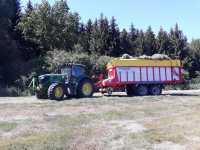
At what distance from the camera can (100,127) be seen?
17156 millimetres

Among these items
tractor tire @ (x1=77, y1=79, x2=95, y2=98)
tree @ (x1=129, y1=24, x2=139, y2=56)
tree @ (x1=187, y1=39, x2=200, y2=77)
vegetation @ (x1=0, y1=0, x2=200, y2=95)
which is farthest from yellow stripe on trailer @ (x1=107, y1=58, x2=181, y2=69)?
tree @ (x1=187, y1=39, x2=200, y2=77)

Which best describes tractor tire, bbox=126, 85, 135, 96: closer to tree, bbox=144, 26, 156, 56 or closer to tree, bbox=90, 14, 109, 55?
tree, bbox=90, 14, 109, 55

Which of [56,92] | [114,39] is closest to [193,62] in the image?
[114,39]

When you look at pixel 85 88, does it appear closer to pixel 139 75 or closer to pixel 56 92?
pixel 56 92

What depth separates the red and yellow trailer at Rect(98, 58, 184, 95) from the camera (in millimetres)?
34625

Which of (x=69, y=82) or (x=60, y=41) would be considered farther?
(x=60, y=41)

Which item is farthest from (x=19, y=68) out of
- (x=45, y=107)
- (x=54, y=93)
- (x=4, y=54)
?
(x=45, y=107)

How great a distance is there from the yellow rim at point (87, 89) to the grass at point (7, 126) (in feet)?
45.1

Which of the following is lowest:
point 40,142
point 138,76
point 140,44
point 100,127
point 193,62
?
point 40,142

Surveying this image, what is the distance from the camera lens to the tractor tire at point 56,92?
29547 millimetres

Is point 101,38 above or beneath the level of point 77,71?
above

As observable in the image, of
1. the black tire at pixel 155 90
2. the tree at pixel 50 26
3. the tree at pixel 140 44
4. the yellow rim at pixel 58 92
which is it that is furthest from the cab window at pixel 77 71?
the tree at pixel 140 44

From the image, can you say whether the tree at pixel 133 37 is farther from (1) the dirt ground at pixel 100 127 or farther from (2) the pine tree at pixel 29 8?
(1) the dirt ground at pixel 100 127

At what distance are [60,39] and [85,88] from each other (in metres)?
34.3
